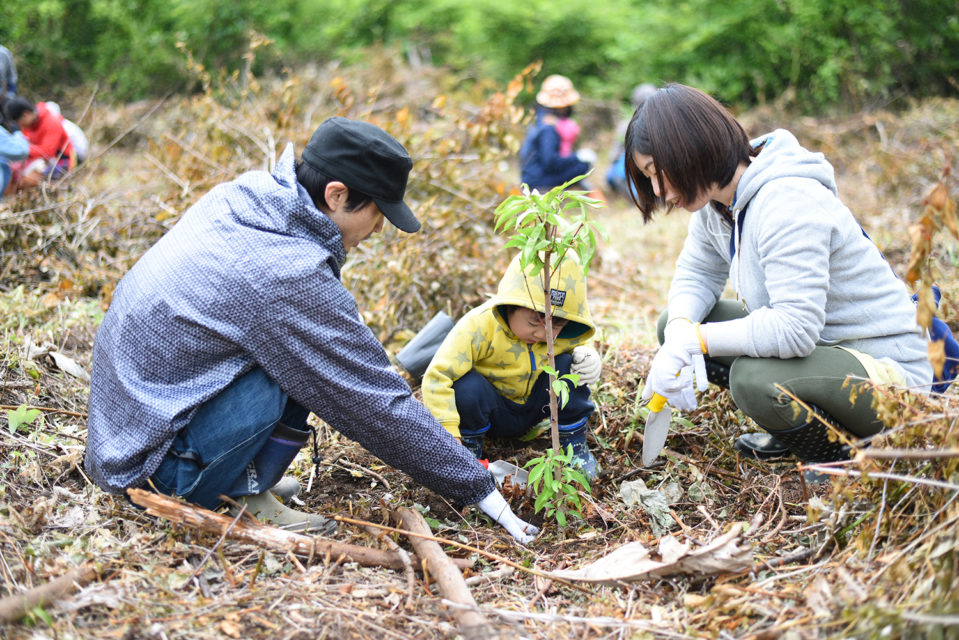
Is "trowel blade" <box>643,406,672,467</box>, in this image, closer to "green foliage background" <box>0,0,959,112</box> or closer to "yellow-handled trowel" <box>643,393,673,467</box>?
"yellow-handled trowel" <box>643,393,673,467</box>

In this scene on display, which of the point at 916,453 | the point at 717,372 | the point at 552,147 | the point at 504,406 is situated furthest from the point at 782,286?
the point at 552,147

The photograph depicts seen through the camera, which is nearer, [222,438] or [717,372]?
[222,438]

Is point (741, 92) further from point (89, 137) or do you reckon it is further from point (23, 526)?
point (23, 526)

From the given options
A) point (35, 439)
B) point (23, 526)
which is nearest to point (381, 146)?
point (23, 526)

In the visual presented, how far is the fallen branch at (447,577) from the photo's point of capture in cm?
176

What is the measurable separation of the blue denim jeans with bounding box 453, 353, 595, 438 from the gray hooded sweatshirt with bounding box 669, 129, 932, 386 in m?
0.53

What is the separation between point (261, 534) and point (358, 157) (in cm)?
106

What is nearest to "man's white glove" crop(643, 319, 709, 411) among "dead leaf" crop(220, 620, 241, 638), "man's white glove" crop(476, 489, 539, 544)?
"man's white glove" crop(476, 489, 539, 544)

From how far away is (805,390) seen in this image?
7.40 feet

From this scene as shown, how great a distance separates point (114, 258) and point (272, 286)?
9.32 ft

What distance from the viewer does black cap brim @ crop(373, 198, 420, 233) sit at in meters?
2.10

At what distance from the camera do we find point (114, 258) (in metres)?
4.26

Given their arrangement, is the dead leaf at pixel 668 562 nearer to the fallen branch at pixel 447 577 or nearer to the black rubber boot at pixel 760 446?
the fallen branch at pixel 447 577

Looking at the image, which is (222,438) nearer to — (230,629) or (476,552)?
(230,629)
